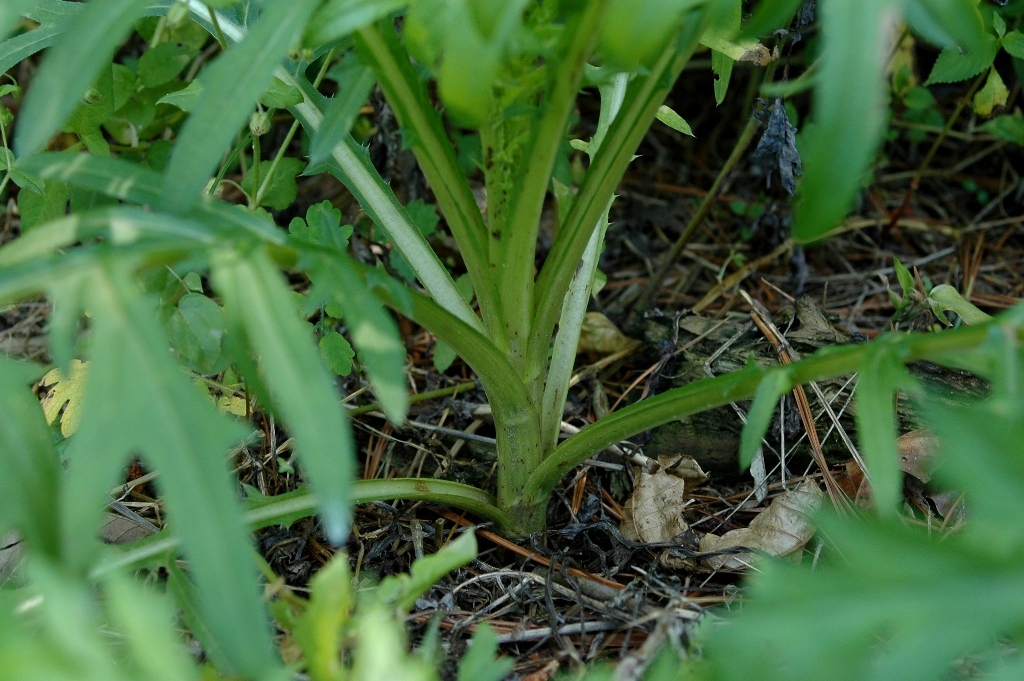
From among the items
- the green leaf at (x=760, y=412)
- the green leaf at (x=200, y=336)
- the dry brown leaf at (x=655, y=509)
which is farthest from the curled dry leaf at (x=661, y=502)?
the green leaf at (x=200, y=336)

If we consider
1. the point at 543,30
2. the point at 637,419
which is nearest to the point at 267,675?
the point at 637,419

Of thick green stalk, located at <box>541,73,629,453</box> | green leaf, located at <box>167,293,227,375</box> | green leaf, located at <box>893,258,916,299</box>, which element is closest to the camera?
green leaf, located at <box>167,293,227,375</box>

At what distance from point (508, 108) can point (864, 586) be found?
0.58 meters

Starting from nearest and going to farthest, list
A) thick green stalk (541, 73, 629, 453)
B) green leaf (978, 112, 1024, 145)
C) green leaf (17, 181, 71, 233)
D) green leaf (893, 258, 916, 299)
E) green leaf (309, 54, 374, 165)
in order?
green leaf (309, 54, 374, 165)
thick green stalk (541, 73, 629, 453)
green leaf (893, 258, 916, 299)
green leaf (17, 181, 71, 233)
green leaf (978, 112, 1024, 145)

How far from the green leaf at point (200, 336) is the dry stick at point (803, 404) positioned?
2.76ft

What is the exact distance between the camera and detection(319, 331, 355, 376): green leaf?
4.44 feet

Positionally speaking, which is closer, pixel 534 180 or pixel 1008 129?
pixel 534 180

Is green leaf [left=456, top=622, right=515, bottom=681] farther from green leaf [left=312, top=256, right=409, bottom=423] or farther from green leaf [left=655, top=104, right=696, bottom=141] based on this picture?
green leaf [left=655, top=104, right=696, bottom=141]

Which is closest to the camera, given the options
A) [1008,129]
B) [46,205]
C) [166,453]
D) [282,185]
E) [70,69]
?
[166,453]

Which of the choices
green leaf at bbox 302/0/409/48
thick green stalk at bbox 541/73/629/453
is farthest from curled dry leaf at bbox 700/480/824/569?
green leaf at bbox 302/0/409/48

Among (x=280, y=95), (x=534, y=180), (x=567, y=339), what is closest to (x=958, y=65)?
(x=567, y=339)

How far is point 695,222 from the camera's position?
1.73 meters

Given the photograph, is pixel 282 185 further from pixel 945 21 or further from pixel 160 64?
pixel 945 21

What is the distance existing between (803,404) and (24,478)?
3.78 ft
